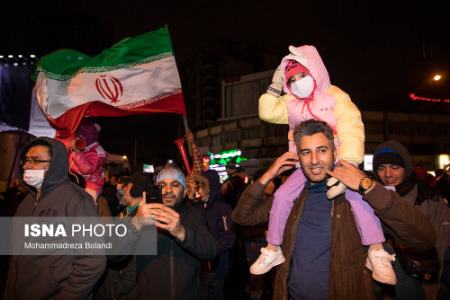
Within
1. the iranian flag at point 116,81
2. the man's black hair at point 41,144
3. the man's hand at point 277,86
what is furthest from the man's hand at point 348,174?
the iranian flag at point 116,81

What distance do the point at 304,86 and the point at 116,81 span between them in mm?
3382

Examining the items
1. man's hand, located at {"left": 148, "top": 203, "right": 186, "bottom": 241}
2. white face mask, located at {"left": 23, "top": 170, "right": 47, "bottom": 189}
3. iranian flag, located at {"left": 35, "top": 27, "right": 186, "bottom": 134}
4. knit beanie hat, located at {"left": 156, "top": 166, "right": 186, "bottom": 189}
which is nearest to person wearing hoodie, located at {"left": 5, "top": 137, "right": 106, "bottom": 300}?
white face mask, located at {"left": 23, "top": 170, "right": 47, "bottom": 189}

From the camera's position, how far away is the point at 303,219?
309cm

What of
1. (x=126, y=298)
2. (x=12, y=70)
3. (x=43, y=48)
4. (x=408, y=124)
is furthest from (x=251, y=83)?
(x=43, y=48)

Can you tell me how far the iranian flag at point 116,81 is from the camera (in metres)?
5.39

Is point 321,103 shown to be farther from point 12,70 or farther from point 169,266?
point 12,70

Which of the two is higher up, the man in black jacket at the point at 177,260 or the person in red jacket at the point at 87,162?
the person in red jacket at the point at 87,162

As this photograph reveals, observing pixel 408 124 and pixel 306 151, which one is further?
pixel 408 124

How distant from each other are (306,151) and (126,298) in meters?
2.76

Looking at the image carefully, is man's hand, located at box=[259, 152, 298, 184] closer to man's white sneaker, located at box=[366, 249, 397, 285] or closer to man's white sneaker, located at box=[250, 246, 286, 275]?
man's white sneaker, located at box=[250, 246, 286, 275]

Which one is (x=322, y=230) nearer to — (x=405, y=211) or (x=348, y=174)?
(x=348, y=174)

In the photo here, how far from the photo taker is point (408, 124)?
160 feet

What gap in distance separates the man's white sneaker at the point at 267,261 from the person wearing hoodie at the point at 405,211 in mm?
894

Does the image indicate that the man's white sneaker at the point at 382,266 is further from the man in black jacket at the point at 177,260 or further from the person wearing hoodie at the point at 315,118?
the man in black jacket at the point at 177,260
